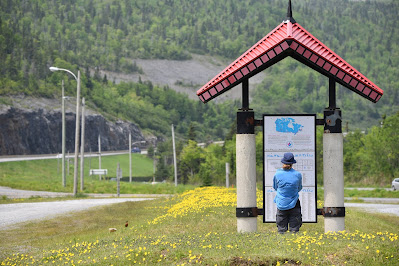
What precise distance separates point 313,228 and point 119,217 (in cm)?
1023

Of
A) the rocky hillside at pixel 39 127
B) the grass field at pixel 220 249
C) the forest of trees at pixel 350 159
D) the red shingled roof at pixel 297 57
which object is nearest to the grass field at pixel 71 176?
the forest of trees at pixel 350 159

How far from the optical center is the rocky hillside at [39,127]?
13325cm

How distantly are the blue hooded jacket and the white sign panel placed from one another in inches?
59.7

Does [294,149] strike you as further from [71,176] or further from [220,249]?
[71,176]

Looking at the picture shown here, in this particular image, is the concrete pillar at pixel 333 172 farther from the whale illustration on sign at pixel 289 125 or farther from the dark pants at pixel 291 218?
the dark pants at pixel 291 218

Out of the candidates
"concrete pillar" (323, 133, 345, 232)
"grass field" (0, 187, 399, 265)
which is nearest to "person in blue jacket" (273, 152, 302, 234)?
"grass field" (0, 187, 399, 265)

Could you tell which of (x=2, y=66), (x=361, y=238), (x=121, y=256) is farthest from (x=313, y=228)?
(x=2, y=66)

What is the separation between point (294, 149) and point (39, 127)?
13045 cm

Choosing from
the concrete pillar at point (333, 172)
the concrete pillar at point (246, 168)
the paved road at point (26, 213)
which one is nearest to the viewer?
the concrete pillar at point (333, 172)

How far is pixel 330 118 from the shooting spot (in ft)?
50.5

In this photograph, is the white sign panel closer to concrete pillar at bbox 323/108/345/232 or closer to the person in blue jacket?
concrete pillar at bbox 323/108/345/232

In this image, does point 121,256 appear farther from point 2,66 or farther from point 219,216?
point 2,66

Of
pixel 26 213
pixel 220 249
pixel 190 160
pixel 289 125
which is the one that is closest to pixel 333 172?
pixel 289 125

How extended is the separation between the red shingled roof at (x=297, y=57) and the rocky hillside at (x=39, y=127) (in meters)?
121
